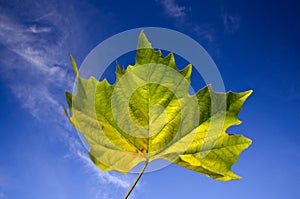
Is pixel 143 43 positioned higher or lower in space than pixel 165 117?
higher

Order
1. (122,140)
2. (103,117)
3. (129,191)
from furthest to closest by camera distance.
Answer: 1. (122,140)
2. (103,117)
3. (129,191)

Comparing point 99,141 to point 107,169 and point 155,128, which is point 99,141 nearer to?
point 107,169

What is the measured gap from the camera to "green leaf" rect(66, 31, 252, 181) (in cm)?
143

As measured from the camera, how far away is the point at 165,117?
1.58 metres

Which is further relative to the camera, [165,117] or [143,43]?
[165,117]

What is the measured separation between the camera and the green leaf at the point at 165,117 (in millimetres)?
1432

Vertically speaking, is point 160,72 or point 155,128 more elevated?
point 160,72

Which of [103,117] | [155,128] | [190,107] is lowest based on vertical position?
[103,117]

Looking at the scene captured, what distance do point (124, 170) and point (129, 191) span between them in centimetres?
30

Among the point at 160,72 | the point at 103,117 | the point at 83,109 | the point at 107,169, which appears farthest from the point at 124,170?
the point at 160,72

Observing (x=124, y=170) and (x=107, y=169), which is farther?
(x=124, y=170)

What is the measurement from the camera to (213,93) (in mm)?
1447

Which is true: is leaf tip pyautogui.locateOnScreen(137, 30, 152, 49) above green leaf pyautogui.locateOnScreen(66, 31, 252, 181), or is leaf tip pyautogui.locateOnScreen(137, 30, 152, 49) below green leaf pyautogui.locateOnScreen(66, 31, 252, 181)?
above

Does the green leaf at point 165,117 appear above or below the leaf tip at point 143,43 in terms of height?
below
